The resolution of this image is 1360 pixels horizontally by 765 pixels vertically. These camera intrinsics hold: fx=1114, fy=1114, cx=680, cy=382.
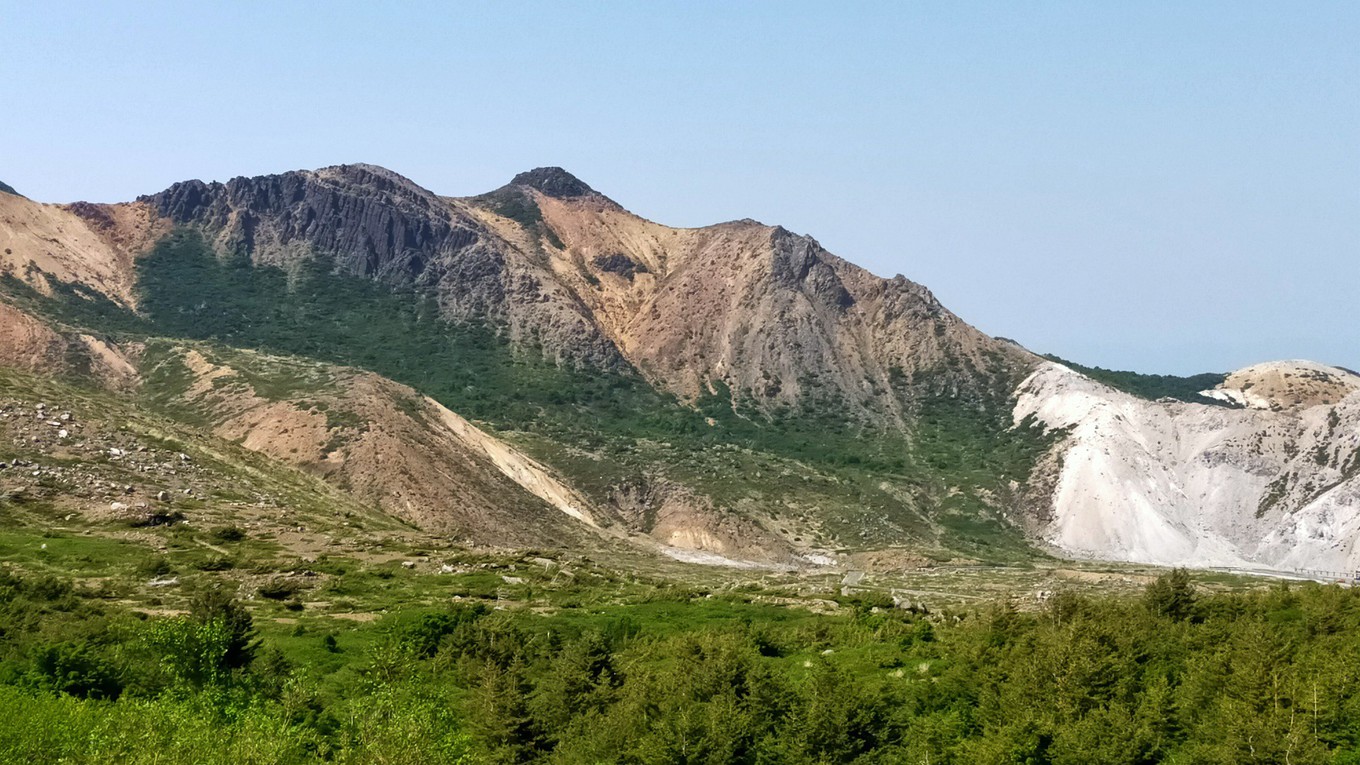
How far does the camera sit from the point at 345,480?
113375 mm

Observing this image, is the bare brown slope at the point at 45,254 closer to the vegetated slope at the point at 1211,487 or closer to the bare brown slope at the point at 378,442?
the bare brown slope at the point at 378,442

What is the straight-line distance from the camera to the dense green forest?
34469 millimetres

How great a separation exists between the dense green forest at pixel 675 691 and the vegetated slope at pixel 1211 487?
329ft

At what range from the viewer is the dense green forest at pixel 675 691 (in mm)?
34469

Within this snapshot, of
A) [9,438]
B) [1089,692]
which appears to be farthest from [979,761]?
[9,438]

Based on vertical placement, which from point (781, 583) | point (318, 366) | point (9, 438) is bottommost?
point (781, 583)

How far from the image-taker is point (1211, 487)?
164000 mm

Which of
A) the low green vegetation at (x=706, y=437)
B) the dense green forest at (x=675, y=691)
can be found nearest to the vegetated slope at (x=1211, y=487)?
the low green vegetation at (x=706, y=437)

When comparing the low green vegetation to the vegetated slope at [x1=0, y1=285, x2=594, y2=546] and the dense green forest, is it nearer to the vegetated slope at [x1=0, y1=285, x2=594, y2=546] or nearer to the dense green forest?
the vegetated slope at [x1=0, y1=285, x2=594, y2=546]

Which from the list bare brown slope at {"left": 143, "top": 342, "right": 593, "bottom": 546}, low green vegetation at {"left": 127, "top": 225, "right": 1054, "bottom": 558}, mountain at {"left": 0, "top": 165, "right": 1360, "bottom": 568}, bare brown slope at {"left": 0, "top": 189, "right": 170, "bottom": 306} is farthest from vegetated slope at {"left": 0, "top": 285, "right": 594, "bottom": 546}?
bare brown slope at {"left": 0, "top": 189, "right": 170, "bottom": 306}

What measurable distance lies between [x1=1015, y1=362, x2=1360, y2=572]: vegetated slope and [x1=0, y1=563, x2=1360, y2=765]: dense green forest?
329 ft

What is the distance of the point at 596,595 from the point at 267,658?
2902 cm

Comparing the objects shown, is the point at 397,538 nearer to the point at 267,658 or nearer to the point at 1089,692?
the point at 267,658

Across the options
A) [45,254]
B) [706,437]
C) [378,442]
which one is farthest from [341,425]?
[45,254]
